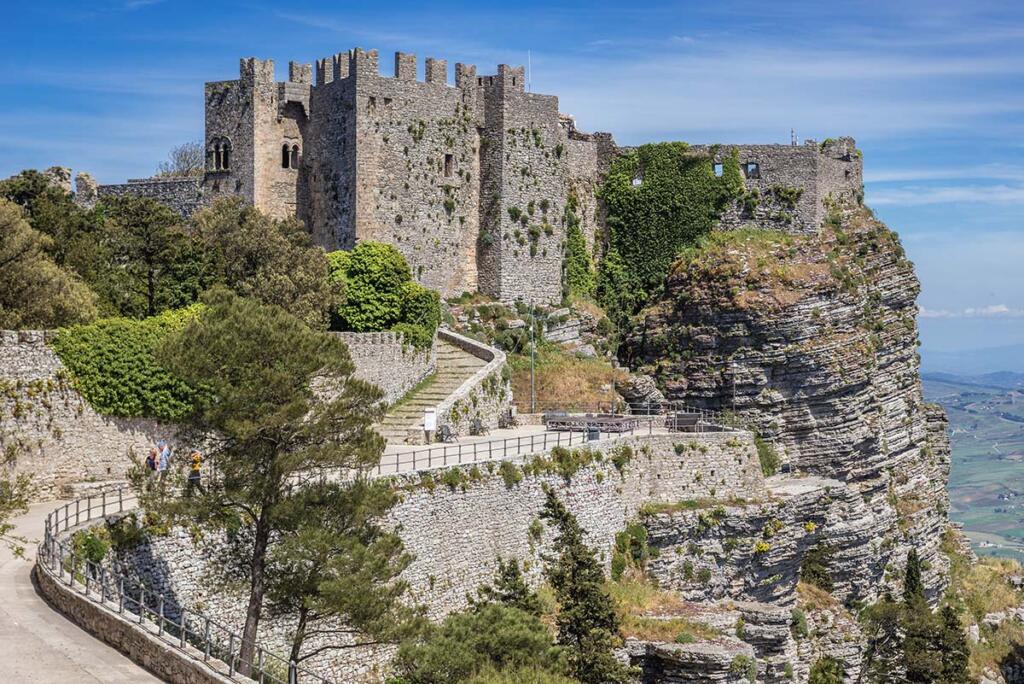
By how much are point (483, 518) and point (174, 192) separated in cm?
2673

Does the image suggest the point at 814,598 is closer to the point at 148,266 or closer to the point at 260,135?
the point at 148,266

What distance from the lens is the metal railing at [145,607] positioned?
24.3m

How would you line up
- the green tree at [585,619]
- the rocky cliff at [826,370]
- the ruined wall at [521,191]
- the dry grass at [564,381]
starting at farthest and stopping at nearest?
the ruined wall at [521,191] → the rocky cliff at [826,370] → the dry grass at [564,381] → the green tree at [585,619]

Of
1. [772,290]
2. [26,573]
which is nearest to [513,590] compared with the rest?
[26,573]

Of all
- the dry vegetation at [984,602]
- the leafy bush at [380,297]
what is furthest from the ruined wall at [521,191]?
the dry vegetation at [984,602]

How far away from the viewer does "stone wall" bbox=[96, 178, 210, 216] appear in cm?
Result: 5981

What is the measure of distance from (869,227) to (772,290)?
26.4 feet

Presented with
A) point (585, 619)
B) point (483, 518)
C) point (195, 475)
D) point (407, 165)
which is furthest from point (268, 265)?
point (195, 475)

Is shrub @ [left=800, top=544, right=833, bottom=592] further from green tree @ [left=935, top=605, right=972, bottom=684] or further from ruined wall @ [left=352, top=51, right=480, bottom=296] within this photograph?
ruined wall @ [left=352, top=51, right=480, bottom=296]

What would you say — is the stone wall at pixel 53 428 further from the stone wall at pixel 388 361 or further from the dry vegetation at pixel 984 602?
the dry vegetation at pixel 984 602

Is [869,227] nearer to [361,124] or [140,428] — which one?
[361,124]

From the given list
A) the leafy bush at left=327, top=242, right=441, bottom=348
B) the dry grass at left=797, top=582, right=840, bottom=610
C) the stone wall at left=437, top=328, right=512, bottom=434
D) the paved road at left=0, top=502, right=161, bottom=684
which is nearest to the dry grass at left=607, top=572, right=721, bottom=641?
the stone wall at left=437, top=328, right=512, bottom=434

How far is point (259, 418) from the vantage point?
2844 centimetres

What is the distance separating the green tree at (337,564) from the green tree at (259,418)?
0.20 metres
